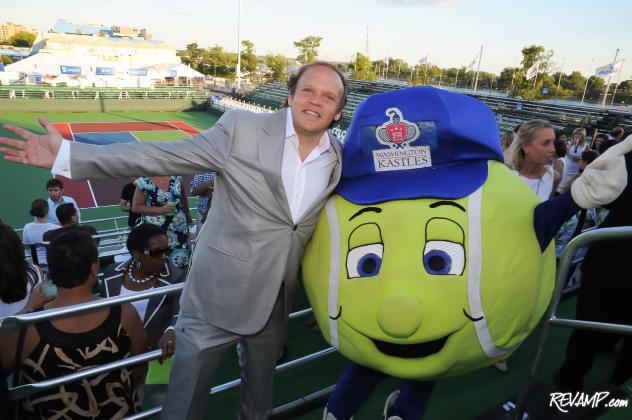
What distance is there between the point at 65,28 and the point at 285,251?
84394 millimetres

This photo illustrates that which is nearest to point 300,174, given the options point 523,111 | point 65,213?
point 65,213

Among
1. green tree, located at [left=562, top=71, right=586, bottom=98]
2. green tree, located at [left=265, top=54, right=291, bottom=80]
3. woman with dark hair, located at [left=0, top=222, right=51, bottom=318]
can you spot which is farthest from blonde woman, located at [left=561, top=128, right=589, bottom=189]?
green tree, located at [left=562, top=71, right=586, bottom=98]

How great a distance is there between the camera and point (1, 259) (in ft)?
7.36

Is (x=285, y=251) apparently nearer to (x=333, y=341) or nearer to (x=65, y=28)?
(x=333, y=341)

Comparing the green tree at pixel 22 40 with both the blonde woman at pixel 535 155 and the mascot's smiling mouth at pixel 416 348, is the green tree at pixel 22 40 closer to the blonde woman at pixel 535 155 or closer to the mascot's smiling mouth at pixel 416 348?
the blonde woman at pixel 535 155

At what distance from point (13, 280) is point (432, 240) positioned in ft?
7.15

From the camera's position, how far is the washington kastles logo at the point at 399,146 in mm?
1871

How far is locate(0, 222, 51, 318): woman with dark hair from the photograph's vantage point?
2259 millimetres

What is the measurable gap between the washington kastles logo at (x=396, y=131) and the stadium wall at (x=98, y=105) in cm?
2766

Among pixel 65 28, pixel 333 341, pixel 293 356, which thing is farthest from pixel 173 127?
pixel 65 28

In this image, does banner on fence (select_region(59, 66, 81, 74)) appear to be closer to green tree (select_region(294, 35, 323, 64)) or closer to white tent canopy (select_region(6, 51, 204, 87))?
white tent canopy (select_region(6, 51, 204, 87))

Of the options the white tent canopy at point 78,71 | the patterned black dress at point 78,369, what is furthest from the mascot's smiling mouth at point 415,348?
the white tent canopy at point 78,71

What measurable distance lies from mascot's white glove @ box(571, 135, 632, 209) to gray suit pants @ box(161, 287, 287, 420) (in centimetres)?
129

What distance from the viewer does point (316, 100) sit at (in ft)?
6.12
